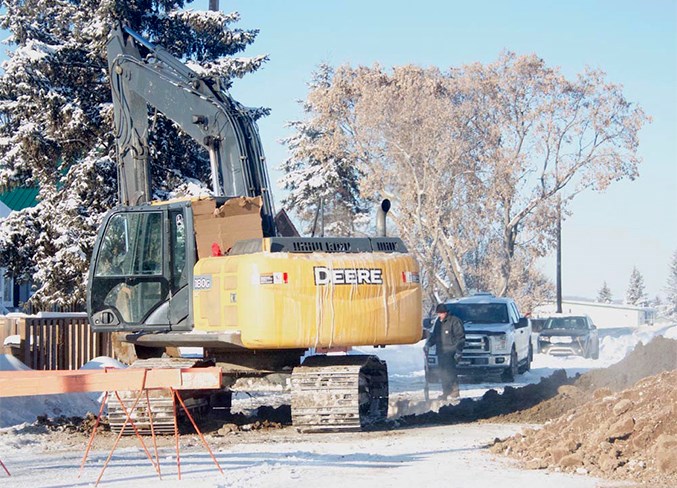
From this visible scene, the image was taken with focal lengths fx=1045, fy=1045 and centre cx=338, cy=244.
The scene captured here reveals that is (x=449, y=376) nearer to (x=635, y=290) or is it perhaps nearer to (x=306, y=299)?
(x=306, y=299)

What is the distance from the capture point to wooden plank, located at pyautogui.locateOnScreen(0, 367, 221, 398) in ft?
31.9

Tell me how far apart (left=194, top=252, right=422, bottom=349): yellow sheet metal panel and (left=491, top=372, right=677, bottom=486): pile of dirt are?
2325mm

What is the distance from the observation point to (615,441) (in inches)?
422

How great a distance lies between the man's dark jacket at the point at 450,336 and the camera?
18.6 metres

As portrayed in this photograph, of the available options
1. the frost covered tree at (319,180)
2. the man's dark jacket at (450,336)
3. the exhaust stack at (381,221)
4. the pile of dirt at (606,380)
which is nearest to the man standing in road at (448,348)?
the man's dark jacket at (450,336)

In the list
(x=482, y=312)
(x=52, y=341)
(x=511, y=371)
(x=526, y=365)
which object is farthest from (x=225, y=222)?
(x=526, y=365)

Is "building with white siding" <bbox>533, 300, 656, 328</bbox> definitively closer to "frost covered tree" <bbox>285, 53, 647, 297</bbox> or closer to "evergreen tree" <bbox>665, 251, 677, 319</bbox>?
"evergreen tree" <bbox>665, 251, 677, 319</bbox>

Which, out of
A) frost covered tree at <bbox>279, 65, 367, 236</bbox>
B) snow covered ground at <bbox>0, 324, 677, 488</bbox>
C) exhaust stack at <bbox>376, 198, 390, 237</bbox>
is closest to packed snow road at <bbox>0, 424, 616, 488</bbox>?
snow covered ground at <bbox>0, 324, 677, 488</bbox>

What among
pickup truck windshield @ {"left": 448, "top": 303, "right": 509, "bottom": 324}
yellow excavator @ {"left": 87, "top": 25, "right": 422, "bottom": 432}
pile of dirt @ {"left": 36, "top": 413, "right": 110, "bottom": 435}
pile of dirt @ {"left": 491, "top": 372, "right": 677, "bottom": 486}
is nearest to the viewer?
pile of dirt @ {"left": 491, "top": 372, "right": 677, "bottom": 486}

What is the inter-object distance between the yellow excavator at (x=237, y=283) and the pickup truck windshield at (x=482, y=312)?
34.5 ft

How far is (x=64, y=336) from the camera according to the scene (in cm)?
1948

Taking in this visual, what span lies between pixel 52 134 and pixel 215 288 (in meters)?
12.2

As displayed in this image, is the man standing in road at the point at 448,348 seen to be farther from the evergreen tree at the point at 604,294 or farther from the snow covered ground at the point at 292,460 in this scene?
the evergreen tree at the point at 604,294

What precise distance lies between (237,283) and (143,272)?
1.62 meters
